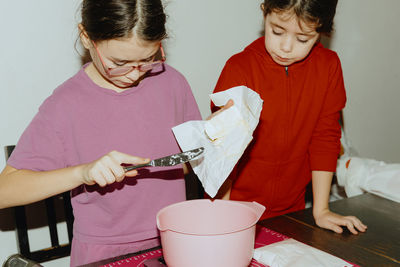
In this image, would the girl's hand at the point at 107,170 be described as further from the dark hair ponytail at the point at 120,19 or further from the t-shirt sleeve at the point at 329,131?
the t-shirt sleeve at the point at 329,131

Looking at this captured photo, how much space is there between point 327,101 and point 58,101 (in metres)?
0.83

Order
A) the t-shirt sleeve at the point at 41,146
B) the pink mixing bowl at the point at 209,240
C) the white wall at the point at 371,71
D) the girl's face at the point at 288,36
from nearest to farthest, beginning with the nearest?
the pink mixing bowl at the point at 209,240 → the t-shirt sleeve at the point at 41,146 → the girl's face at the point at 288,36 → the white wall at the point at 371,71

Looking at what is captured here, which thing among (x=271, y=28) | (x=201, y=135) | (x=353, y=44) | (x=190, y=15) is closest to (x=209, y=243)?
(x=201, y=135)

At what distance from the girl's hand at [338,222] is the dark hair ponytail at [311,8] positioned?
0.52 meters

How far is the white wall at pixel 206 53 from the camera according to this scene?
1.25 m

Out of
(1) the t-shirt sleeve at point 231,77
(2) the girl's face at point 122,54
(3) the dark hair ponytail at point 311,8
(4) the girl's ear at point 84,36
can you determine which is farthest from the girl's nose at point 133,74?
(3) the dark hair ponytail at point 311,8

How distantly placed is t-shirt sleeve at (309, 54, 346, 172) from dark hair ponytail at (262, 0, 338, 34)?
9.4 inches

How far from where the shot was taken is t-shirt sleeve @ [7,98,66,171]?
98 centimetres

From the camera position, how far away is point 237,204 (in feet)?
3.01

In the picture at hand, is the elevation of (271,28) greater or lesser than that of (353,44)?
greater

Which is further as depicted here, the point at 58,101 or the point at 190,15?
the point at 190,15

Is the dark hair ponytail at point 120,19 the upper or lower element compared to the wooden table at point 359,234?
upper

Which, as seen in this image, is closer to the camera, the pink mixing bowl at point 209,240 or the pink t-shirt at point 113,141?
the pink mixing bowl at point 209,240

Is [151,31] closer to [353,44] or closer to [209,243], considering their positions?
[209,243]
